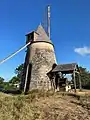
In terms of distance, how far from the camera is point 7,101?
38.1ft

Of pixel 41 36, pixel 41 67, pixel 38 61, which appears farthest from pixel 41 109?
pixel 41 36

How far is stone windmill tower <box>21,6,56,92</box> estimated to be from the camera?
23938 millimetres

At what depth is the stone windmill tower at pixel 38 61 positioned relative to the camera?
2394cm

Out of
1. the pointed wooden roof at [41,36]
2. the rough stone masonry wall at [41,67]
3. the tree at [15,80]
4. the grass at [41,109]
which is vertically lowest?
the grass at [41,109]

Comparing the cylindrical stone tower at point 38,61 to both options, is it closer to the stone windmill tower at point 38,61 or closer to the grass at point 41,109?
the stone windmill tower at point 38,61

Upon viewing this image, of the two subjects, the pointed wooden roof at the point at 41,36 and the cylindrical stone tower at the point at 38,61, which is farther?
the pointed wooden roof at the point at 41,36

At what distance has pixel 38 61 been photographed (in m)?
24.8

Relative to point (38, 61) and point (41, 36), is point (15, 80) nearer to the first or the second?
point (41, 36)

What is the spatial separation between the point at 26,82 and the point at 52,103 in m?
11.8

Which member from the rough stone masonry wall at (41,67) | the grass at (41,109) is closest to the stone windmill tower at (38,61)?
the rough stone masonry wall at (41,67)

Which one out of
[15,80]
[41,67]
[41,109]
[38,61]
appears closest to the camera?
[41,109]

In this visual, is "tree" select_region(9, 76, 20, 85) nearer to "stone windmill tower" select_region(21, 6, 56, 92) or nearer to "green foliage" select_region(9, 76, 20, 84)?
"green foliage" select_region(9, 76, 20, 84)

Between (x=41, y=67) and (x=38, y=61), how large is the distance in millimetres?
910

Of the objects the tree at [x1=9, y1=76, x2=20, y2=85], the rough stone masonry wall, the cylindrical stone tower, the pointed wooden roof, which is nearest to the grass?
the rough stone masonry wall
